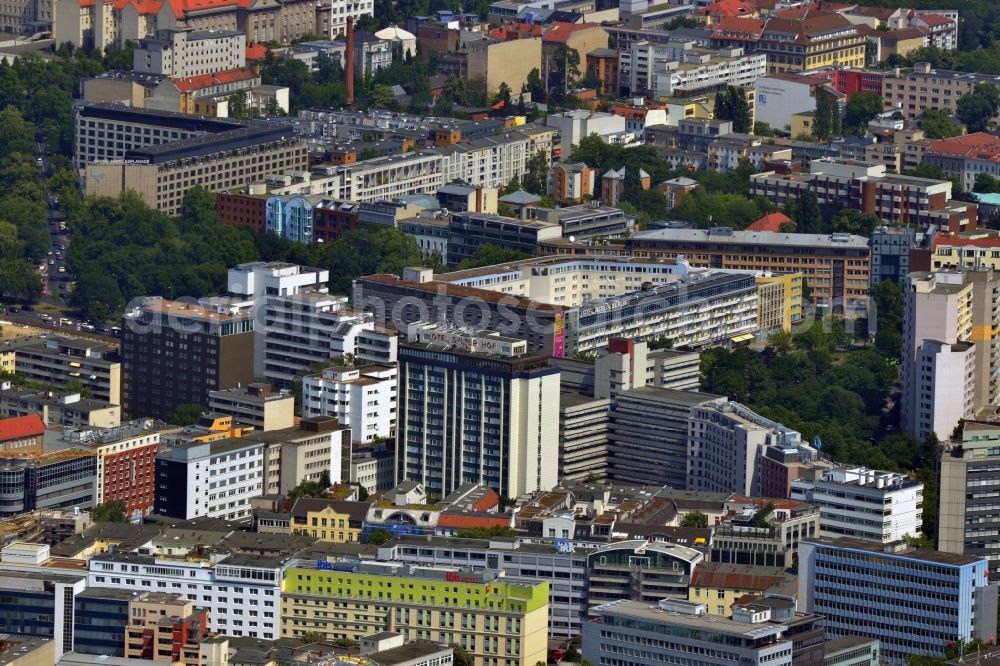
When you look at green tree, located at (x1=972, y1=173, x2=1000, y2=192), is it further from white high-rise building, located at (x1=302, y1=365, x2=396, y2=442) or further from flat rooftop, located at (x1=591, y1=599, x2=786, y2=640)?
flat rooftop, located at (x1=591, y1=599, x2=786, y2=640)

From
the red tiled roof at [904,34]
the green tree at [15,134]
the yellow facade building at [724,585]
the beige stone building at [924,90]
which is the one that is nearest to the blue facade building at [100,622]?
the yellow facade building at [724,585]

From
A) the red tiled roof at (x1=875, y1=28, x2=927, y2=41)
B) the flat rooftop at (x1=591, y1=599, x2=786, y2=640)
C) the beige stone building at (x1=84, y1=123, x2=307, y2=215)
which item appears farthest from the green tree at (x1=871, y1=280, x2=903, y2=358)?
the red tiled roof at (x1=875, y1=28, x2=927, y2=41)

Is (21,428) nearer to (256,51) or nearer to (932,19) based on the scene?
(256,51)

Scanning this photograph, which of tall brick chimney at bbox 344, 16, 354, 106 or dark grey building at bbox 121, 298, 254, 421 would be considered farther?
tall brick chimney at bbox 344, 16, 354, 106

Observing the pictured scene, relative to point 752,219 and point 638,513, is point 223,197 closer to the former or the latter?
point 752,219

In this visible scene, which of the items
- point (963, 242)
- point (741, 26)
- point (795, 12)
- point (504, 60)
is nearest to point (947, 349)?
point (963, 242)

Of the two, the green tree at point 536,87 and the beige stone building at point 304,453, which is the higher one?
the green tree at point 536,87

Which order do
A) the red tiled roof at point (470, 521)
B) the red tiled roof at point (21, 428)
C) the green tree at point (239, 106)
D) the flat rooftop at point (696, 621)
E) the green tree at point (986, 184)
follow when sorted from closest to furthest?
the flat rooftop at point (696, 621), the red tiled roof at point (470, 521), the red tiled roof at point (21, 428), the green tree at point (986, 184), the green tree at point (239, 106)

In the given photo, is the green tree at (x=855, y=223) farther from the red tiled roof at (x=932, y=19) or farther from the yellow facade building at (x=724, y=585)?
the yellow facade building at (x=724, y=585)
